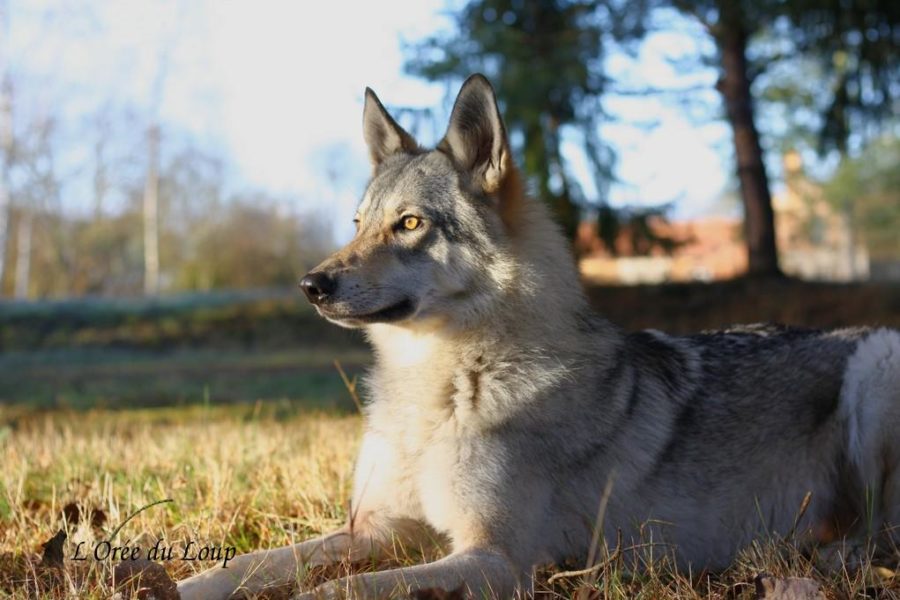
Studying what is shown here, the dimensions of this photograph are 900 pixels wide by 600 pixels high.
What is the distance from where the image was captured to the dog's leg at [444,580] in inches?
103

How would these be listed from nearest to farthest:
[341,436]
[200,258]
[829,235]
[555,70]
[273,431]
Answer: [341,436]
[273,431]
[555,70]
[200,258]
[829,235]

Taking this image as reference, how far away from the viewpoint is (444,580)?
2725mm

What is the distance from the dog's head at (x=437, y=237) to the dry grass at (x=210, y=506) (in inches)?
37.1

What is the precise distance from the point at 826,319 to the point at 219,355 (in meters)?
9.90

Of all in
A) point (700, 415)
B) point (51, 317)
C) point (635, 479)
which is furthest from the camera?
point (51, 317)

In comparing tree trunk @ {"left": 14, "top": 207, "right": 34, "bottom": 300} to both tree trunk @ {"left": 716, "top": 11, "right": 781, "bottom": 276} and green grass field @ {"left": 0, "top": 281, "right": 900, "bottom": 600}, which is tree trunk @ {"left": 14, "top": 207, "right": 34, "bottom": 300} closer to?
green grass field @ {"left": 0, "top": 281, "right": 900, "bottom": 600}

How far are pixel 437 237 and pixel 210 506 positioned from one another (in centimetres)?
154

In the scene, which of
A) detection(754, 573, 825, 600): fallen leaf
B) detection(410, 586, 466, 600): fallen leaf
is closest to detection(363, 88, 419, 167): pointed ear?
detection(410, 586, 466, 600): fallen leaf

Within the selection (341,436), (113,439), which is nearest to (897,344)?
(341,436)

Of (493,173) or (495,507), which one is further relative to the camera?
(493,173)

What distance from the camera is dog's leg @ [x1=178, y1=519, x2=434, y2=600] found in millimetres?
2797

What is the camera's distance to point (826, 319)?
1265cm

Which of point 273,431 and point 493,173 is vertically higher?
point 493,173

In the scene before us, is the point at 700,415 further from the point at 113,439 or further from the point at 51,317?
the point at 51,317
